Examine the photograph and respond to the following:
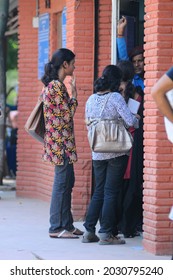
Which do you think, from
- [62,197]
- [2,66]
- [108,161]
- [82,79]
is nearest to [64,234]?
[62,197]

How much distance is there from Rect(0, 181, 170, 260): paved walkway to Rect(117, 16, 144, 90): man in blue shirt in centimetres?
176

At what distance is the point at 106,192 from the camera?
10.2 meters

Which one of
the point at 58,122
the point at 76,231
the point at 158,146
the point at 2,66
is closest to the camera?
the point at 158,146

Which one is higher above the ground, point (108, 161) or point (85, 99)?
point (85, 99)

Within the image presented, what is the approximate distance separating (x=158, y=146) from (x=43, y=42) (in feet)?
19.5

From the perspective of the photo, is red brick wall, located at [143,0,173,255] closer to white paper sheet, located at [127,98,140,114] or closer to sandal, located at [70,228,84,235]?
white paper sheet, located at [127,98,140,114]

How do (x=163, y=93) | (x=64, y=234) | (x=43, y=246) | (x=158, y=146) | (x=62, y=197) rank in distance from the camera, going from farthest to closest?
(x=64, y=234) → (x=62, y=197) → (x=43, y=246) → (x=158, y=146) → (x=163, y=93)

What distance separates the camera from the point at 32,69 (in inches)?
623

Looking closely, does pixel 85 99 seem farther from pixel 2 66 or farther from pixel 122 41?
A: pixel 2 66

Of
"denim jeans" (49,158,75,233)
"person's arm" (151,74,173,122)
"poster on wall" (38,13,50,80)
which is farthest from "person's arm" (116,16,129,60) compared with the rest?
"person's arm" (151,74,173,122)

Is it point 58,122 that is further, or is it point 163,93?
point 58,122

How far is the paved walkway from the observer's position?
971 centimetres
